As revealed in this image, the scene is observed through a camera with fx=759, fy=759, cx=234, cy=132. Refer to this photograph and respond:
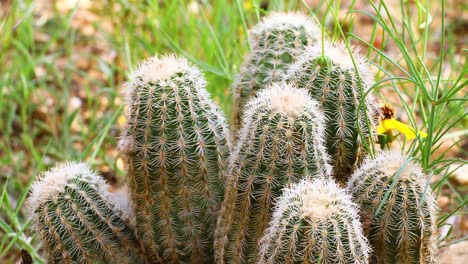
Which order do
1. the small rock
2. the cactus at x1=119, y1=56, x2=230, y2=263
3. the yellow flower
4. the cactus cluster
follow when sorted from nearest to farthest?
the cactus cluster < the cactus at x1=119, y1=56, x2=230, y2=263 < the yellow flower < the small rock

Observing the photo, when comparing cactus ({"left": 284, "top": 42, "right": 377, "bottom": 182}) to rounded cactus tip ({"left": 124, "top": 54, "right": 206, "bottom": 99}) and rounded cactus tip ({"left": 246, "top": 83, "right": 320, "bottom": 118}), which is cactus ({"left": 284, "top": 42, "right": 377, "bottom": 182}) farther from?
rounded cactus tip ({"left": 124, "top": 54, "right": 206, "bottom": 99})

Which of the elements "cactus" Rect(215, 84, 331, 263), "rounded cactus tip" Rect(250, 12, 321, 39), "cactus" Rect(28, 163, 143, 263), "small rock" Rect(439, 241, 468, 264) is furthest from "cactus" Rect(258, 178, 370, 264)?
"small rock" Rect(439, 241, 468, 264)

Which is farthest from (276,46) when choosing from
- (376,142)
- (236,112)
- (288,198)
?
(288,198)

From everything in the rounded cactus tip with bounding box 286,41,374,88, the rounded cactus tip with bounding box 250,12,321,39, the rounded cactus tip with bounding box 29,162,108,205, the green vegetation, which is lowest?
the green vegetation

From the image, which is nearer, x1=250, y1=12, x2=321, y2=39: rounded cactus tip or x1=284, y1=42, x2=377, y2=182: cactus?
x1=284, y1=42, x2=377, y2=182: cactus

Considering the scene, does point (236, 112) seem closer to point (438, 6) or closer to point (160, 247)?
point (160, 247)

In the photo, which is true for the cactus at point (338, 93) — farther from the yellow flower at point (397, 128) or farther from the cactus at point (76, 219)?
the cactus at point (76, 219)

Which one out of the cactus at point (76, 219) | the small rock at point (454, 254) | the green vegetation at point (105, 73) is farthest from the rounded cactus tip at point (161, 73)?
the small rock at point (454, 254)
